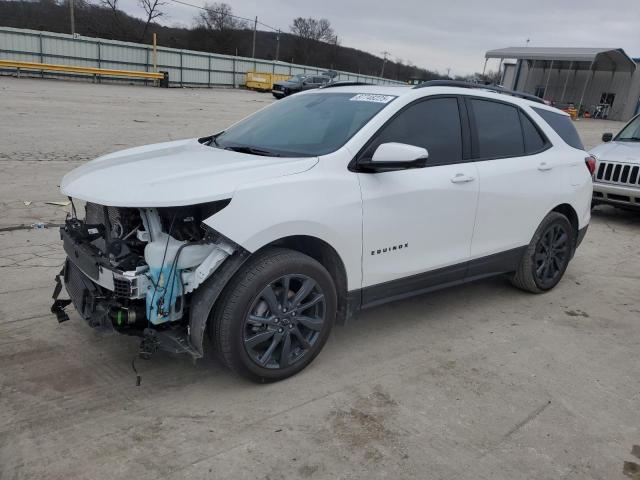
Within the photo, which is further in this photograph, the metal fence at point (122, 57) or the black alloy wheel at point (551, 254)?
the metal fence at point (122, 57)

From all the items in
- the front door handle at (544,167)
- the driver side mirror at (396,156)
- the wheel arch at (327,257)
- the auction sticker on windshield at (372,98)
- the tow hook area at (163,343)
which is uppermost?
the auction sticker on windshield at (372,98)

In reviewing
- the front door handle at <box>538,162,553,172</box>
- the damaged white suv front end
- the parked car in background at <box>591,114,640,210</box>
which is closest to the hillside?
the parked car in background at <box>591,114,640,210</box>

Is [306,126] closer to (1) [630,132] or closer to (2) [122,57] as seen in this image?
(1) [630,132]

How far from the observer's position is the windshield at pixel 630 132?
29.3 feet

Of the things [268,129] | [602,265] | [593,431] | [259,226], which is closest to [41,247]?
[268,129]

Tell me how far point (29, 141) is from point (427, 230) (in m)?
9.96

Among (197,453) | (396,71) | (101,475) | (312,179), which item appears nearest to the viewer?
(101,475)

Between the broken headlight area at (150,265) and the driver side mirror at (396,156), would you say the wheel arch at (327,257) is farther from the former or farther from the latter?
the driver side mirror at (396,156)

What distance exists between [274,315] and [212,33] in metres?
72.6

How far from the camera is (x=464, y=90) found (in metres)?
4.23

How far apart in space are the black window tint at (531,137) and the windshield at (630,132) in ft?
17.1

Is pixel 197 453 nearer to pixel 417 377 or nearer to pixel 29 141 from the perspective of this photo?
pixel 417 377

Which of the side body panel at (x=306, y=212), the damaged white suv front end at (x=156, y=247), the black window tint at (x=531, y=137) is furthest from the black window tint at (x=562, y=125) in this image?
the damaged white suv front end at (x=156, y=247)

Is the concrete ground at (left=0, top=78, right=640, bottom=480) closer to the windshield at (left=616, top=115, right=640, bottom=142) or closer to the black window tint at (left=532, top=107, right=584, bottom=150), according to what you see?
the black window tint at (left=532, top=107, right=584, bottom=150)
